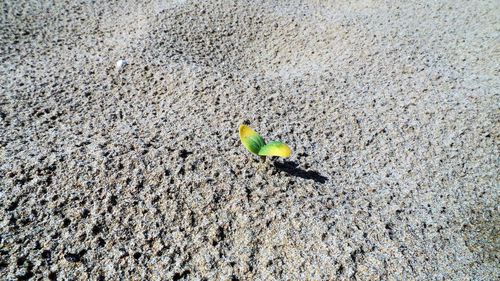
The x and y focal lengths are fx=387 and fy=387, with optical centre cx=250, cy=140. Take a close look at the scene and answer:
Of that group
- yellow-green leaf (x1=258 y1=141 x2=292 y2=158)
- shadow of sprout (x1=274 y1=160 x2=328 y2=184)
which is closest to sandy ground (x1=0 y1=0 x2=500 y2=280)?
shadow of sprout (x1=274 y1=160 x2=328 y2=184)

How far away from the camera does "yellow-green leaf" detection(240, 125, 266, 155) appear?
1120mm

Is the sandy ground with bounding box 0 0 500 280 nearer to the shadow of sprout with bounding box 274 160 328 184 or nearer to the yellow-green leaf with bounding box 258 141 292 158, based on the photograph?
the shadow of sprout with bounding box 274 160 328 184

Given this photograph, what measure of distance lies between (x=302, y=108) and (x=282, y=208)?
0.57 meters

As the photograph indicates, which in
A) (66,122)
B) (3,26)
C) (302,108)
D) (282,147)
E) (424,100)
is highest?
(3,26)

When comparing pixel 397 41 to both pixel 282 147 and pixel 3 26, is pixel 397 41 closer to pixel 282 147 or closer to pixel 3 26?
pixel 282 147

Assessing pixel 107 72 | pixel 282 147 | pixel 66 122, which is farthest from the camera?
pixel 107 72

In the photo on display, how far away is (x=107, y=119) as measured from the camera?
1372 mm

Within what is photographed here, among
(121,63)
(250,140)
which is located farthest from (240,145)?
(121,63)

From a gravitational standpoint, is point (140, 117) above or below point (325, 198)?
above

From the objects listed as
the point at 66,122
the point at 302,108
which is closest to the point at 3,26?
the point at 66,122

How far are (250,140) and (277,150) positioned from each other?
0.33ft

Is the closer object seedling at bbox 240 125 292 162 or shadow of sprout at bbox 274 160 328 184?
seedling at bbox 240 125 292 162

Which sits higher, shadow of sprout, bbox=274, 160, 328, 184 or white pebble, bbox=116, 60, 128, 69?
white pebble, bbox=116, 60, 128, 69

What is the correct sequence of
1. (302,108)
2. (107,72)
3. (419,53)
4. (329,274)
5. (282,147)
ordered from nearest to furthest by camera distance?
(329,274), (282,147), (302,108), (107,72), (419,53)
